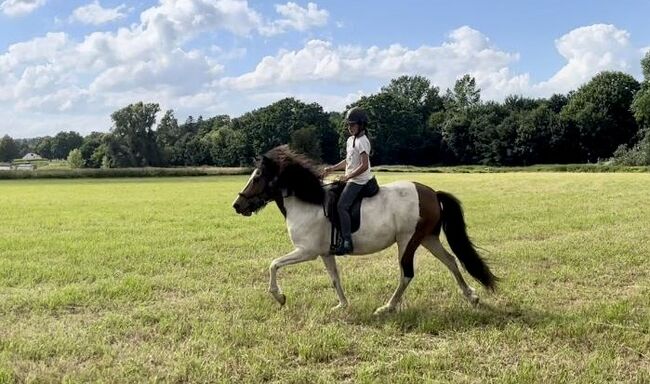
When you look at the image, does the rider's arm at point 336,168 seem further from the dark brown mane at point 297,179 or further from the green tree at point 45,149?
the green tree at point 45,149

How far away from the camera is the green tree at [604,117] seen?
76.0 metres

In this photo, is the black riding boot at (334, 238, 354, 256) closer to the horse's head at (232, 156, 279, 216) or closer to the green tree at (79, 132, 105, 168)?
the horse's head at (232, 156, 279, 216)

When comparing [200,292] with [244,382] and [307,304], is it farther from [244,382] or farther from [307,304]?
[244,382]

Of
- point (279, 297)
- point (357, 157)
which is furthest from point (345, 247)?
point (357, 157)

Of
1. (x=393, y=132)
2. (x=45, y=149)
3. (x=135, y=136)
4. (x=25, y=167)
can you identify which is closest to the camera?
(x=393, y=132)

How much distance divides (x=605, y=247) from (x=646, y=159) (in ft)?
184

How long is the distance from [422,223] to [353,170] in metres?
1.17

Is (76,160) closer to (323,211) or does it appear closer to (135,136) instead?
(135,136)

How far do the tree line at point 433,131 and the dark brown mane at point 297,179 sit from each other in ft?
181

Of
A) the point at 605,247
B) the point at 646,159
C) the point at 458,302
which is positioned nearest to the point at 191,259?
the point at 458,302

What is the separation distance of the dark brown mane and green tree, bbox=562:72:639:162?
253 ft

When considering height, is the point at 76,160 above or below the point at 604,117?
below

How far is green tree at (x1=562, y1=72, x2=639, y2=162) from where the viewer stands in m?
76.0

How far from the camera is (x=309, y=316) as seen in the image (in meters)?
6.84
